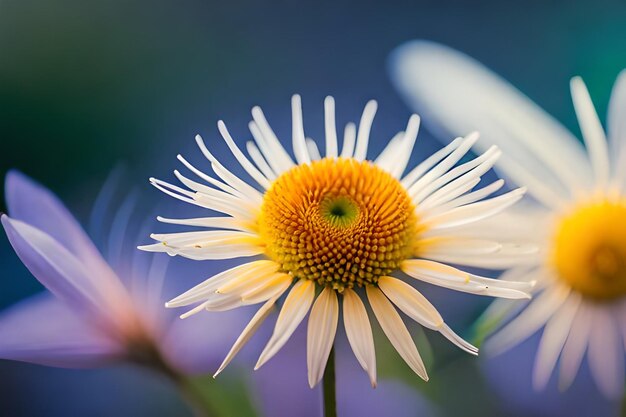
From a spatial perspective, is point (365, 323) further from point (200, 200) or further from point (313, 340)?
point (200, 200)

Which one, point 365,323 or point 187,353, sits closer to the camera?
point 365,323

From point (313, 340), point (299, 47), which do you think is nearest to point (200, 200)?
point (313, 340)

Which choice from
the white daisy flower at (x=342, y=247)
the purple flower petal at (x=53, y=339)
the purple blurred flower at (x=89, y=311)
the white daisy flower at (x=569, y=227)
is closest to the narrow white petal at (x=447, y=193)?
the white daisy flower at (x=342, y=247)

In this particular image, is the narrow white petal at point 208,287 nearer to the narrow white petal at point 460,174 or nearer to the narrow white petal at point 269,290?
the narrow white petal at point 269,290

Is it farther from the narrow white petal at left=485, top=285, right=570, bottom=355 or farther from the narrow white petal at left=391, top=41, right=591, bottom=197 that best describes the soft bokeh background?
the narrow white petal at left=485, top=285, right=570, bottom=355

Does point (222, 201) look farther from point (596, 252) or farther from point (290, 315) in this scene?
point (596, 252)

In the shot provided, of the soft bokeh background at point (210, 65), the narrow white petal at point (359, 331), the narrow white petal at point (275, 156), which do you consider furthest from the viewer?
the soft bokeh background at point (210, 65)

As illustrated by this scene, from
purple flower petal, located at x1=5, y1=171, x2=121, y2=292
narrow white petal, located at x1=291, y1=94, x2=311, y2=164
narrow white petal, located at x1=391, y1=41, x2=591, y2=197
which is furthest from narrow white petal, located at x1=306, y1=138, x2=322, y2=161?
purple flower petal, located at x1=5, y1=171, x2=121, y2=292
